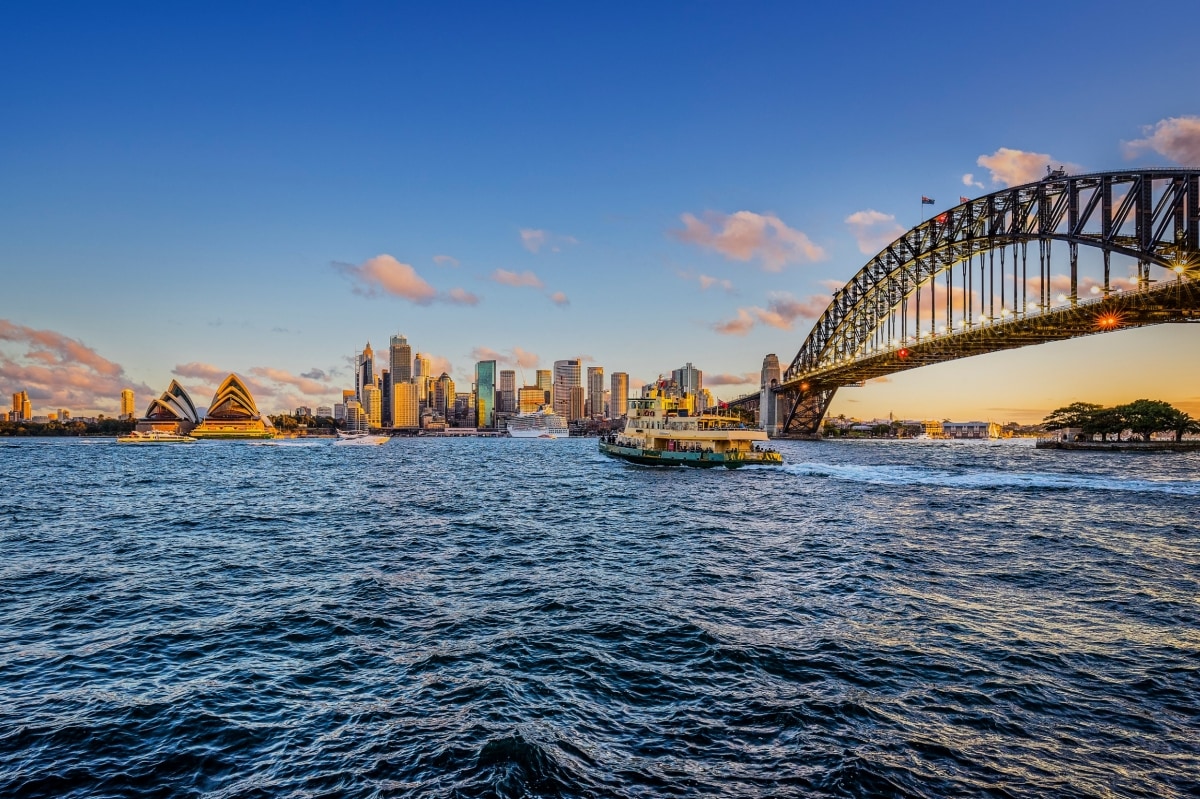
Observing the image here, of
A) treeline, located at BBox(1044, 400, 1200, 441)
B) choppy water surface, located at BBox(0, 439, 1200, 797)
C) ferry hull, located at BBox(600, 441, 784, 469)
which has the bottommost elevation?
choppy water surface, located at BBox(0, 439, 1200, 797)

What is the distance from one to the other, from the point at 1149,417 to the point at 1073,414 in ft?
69.1

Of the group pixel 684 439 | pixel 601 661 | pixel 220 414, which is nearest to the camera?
pixel 601 661

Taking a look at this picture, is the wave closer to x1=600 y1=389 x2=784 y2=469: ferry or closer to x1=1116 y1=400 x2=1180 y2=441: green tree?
x1=600 y1=389 x2=784 y2=469: ferry

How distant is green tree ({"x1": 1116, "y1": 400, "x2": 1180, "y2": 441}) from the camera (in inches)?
4250

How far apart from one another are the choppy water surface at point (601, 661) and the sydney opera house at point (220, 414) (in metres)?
181

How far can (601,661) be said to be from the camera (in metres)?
12.2

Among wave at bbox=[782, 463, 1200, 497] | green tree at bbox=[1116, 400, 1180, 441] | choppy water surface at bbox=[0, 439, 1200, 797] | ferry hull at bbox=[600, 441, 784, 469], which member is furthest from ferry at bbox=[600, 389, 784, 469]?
green tree at bbox=[1116, 400, 1180, 441]

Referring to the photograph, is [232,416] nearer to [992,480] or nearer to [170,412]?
[170,412]

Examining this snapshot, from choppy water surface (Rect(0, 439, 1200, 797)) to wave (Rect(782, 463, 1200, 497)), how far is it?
18935 millimetres

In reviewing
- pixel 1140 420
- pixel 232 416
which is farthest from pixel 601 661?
pixel 232 416

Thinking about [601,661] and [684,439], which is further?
[684,439]

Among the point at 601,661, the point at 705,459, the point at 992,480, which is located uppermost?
the point at 705,459

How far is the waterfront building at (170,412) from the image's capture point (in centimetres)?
19100

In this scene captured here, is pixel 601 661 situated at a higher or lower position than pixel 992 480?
lower
